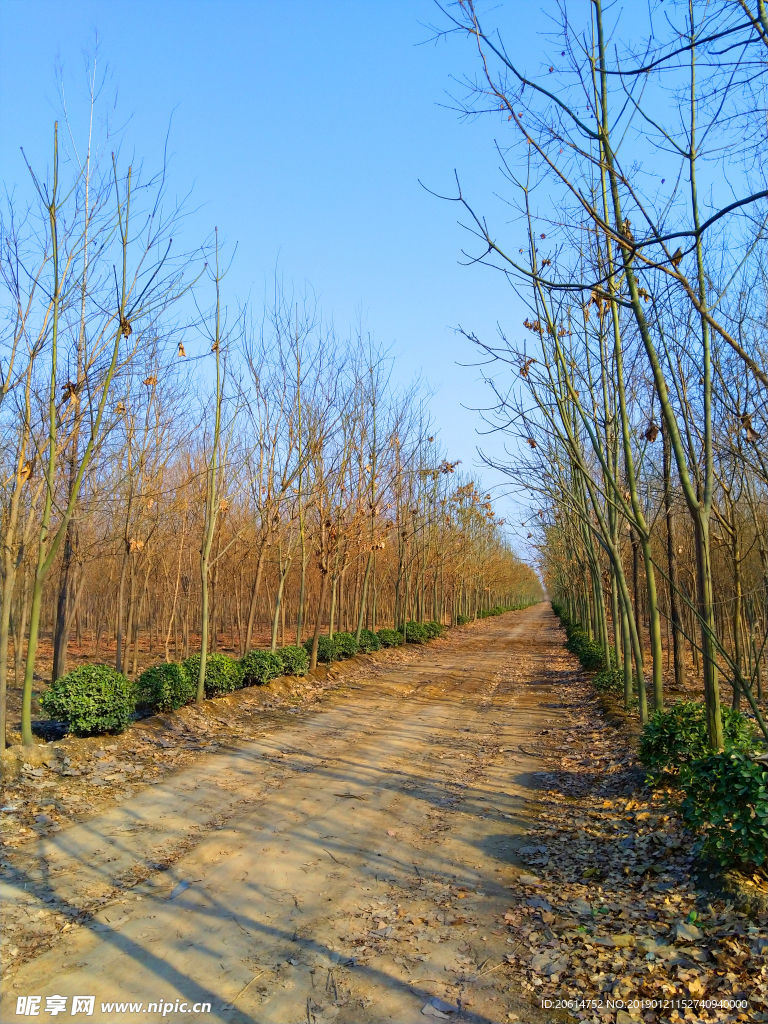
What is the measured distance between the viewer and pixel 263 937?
3828 millimetres

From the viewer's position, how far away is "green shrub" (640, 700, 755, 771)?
582 centimetres

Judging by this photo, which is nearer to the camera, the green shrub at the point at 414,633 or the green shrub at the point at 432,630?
the green shrub at the point at 414,633

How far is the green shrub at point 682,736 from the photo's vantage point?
5.82 meters

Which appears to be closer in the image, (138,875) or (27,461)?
(138,875)

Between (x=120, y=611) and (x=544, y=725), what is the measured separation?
316 inches

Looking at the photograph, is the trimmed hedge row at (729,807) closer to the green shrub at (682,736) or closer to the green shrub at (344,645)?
the green shrub at (682,736)

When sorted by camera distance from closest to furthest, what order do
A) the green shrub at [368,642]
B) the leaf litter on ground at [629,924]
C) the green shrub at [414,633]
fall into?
the leaf litter on ground at [629,924]
the green shrub at [368,642]
the green shrub at [414,633]

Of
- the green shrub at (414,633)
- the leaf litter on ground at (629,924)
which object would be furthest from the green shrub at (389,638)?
the leaf litter on ground at (629,924)

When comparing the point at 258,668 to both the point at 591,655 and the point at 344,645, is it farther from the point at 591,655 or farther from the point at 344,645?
the point at 591,655

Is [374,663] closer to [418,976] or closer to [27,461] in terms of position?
[27,461]

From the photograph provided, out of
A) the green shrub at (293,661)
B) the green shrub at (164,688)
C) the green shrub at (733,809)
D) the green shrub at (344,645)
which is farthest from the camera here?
the green shrub at (344,645)

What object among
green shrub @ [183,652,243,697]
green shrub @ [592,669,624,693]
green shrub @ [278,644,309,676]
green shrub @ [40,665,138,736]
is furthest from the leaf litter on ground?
green shrub @ [278,644,309,676]

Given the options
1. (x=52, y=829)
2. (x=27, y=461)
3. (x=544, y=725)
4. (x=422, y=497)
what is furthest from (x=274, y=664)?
(x=422, y=497)

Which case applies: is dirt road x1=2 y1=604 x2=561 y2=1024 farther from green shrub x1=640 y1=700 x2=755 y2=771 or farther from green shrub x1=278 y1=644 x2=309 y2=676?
green shrub x1=278 y1=644 x2=309 y2=676
